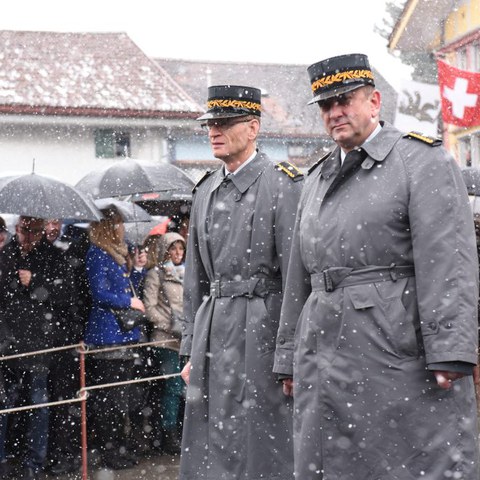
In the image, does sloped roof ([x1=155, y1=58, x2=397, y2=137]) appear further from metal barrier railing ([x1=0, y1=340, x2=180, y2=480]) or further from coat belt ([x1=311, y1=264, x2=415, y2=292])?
coat belt ([x1=311, y1=264, x2=415, y2=292])

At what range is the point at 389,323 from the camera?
4188 mm

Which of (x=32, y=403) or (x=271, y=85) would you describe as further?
(x=271, y=85)

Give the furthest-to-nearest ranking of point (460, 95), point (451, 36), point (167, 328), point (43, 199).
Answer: point (451, 36) → point (460, 95) → point (167, 328) → point (43, 199)

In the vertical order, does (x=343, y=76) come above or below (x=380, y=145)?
above

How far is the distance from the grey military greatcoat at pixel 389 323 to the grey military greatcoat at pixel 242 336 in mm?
935

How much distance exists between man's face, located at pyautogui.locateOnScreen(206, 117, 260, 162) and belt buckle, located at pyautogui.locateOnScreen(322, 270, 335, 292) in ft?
5.08

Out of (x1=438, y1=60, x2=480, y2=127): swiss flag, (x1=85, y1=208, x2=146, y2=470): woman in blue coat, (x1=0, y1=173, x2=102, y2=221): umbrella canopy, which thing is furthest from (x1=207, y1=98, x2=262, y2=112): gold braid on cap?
(x1=438, y1=60, x2=480, y2=127): swiss flag

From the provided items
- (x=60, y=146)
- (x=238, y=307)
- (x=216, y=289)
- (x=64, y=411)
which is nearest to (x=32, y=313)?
(x=64, y=411)

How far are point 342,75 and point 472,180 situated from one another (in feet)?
18.3

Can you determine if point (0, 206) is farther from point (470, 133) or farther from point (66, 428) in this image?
point (470, 133)

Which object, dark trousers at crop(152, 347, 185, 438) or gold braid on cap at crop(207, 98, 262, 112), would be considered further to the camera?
dark trousers at crop(152, 347, 185, 438)

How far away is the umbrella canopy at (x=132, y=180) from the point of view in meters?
9.30

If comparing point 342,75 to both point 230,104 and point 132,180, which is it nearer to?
point 230,104

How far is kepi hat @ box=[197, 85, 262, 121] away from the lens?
19.0ft
